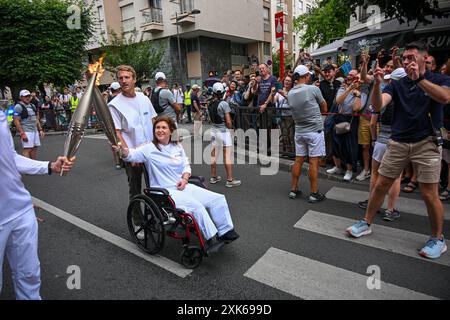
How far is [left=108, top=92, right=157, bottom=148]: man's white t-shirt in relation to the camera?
360cm

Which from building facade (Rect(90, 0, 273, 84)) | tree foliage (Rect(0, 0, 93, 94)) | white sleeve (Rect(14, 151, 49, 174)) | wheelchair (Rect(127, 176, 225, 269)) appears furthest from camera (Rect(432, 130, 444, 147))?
building facade (Rect(90, 0, 273, 84))

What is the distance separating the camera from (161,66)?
25328 mm

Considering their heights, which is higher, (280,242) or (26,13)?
(26,13)

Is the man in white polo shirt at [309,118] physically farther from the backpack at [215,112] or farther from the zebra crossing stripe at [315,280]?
the zebra crossing stripe at [315,280]

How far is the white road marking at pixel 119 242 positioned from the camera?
10.6 feet

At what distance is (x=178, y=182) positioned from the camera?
3.59 metres

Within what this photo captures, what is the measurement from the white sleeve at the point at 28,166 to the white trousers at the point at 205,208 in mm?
1326

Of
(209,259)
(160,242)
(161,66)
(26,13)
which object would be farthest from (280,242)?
(161,66)

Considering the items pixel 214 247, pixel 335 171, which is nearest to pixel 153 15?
pixel 335 171

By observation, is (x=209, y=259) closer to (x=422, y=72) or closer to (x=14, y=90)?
(x=422, y=72)

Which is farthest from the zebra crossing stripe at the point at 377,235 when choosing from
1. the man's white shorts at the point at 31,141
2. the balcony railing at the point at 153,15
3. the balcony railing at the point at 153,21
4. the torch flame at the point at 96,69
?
the balcony railing at the point at 153,15

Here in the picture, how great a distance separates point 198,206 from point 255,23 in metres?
31.1

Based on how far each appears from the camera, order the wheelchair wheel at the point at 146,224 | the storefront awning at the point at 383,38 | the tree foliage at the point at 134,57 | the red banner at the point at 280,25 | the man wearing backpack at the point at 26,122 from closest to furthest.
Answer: the wheelchair wheel at the point at 146,224
the man wearing backpack at the point at 26,122
the storefront awning at the point at 383,38
the red banner at the point at 280,25
the tree foliage at the point at 134,57

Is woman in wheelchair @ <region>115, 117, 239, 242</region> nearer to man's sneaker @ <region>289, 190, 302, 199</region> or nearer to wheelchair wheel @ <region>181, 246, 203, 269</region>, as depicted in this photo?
wheelchair wheel @ <region>181, 246, 203, 269</region>
